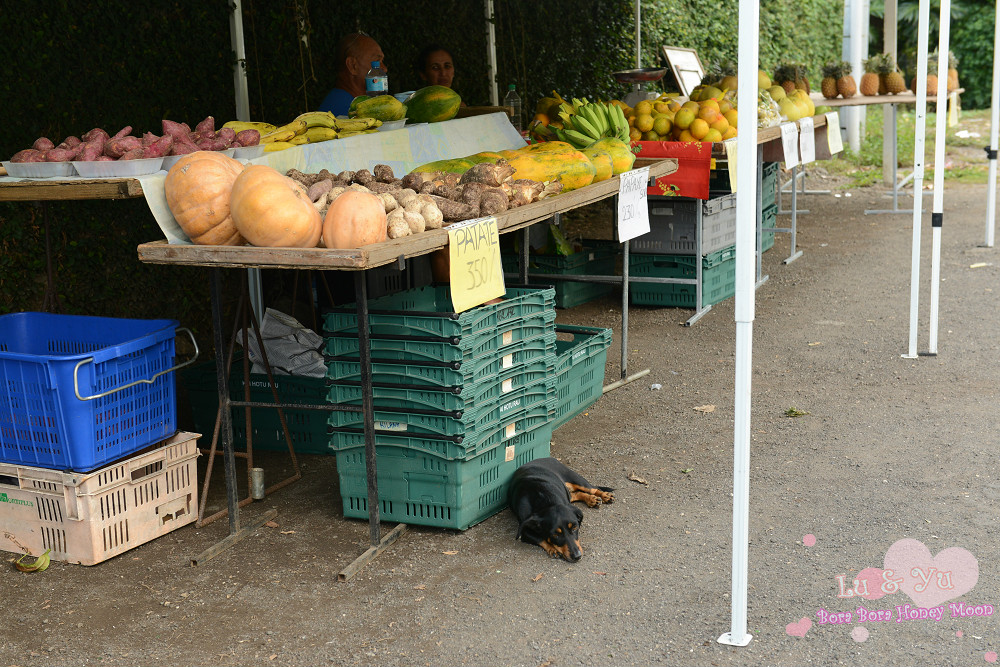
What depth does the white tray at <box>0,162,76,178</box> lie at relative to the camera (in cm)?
424

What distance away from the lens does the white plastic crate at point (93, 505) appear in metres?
3.90

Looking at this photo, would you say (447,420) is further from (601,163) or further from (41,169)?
(601,163)

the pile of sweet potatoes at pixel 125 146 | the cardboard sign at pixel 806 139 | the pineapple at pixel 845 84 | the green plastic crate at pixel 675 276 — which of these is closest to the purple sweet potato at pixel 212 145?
the pile of sweet potatoes at pixel 125 146

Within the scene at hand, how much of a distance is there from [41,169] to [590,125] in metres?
3.36

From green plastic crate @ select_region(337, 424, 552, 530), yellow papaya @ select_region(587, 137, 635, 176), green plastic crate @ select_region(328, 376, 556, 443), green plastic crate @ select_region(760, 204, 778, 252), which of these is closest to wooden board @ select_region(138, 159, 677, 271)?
green plastic crate @ select_region(328, 376, 556, 443)

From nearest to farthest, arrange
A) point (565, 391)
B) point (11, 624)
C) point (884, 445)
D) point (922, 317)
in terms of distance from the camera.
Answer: point (11, 624) → point (884, 445) → point (565, 391) → point (922, 317)

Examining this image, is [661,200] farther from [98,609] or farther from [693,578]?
[98,609]

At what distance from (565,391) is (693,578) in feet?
6.11

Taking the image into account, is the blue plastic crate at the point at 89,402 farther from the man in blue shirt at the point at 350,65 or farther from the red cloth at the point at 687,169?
the red cloth at the point at 687,169

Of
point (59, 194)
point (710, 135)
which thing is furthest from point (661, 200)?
point (59, 194)

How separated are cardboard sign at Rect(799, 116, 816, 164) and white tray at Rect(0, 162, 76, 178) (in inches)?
261

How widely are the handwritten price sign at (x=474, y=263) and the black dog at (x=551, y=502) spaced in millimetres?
809

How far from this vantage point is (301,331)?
5.16 m

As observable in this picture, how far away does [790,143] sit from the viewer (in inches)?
336
